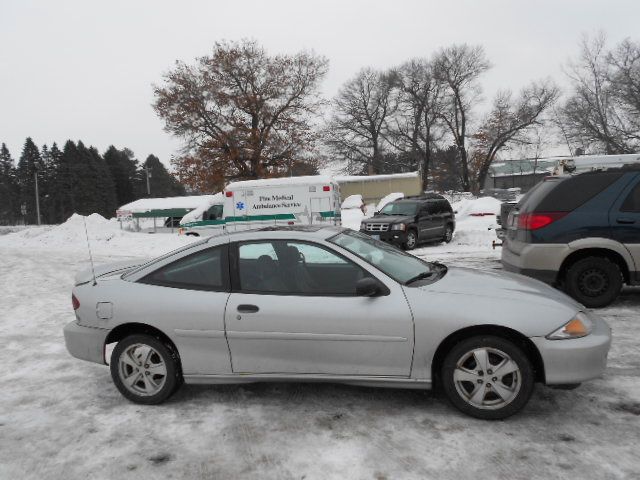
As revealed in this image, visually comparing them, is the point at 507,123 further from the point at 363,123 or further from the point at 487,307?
the point at 487,307

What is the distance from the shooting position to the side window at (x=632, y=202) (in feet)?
20.3

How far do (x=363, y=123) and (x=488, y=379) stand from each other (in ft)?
191

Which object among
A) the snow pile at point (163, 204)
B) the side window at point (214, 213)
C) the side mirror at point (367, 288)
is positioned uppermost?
the snow pile at point (163, 204)

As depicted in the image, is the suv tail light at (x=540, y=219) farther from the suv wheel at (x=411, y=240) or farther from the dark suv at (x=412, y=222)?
the suv wheel at (x=411, y=240)

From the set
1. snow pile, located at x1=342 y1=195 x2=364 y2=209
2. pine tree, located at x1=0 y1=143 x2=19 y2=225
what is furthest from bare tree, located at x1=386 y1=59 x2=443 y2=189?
pine tree, located at x1=0 y1=143 x2=19 y2=225

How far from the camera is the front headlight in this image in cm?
340

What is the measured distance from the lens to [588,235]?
620 centimetres

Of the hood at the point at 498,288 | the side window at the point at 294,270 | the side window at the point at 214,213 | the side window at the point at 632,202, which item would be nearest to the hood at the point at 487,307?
the hood at the point at 498,288

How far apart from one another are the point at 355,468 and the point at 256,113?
34.7m

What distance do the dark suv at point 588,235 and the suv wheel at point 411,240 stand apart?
8.73 meters

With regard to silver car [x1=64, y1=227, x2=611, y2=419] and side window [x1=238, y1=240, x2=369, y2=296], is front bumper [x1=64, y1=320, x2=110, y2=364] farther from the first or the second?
side window [x1=238, y1=240, x2=369, y2=296]

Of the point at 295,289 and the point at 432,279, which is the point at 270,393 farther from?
the point at 432,279

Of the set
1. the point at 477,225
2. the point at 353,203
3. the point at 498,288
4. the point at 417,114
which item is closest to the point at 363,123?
the point at 417,114

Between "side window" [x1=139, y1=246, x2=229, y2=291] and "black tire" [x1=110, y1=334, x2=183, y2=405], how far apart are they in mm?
A: 475
